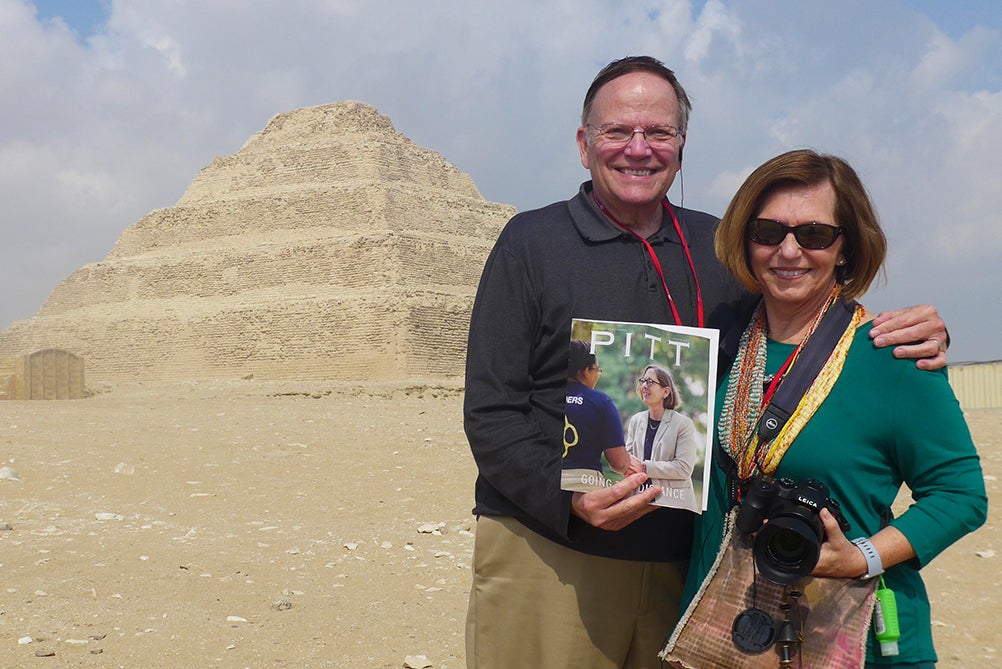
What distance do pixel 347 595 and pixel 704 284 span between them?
135 inches

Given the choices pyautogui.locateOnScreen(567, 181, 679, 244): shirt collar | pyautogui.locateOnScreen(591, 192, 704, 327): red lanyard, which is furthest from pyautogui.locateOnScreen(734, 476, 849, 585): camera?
pyautogui.locateOnScreen(567, 181, 679, 244): shirt collar

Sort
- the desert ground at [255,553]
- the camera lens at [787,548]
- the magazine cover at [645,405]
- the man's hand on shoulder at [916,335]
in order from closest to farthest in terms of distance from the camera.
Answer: the camera lens at [787,548] → the man's hand on shoulder at [916,335] → the magazine cover at [645,405] → the desert ground at [255,553]

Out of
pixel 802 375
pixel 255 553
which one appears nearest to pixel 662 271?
pixel 802 375

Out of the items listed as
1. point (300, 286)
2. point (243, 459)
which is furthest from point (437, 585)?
point (300, 286)

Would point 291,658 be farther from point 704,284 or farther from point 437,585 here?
point 704,284

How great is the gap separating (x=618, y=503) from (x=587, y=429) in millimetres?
169

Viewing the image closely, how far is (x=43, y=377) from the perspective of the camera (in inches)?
793

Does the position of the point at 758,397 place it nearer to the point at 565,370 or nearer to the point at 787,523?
the point at 787,523

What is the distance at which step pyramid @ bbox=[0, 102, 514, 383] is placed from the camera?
33438 millimetres

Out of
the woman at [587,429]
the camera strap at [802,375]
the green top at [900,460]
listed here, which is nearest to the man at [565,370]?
the woman at [587,429]

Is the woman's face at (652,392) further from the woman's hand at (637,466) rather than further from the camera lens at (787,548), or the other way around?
the camera lens at (787,548)

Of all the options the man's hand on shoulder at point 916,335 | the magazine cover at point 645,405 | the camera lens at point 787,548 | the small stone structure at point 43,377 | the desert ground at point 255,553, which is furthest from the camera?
the small stone structure at point 43,377

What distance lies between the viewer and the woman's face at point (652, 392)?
1951mm

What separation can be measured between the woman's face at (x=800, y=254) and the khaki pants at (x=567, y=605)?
2.35 feet
